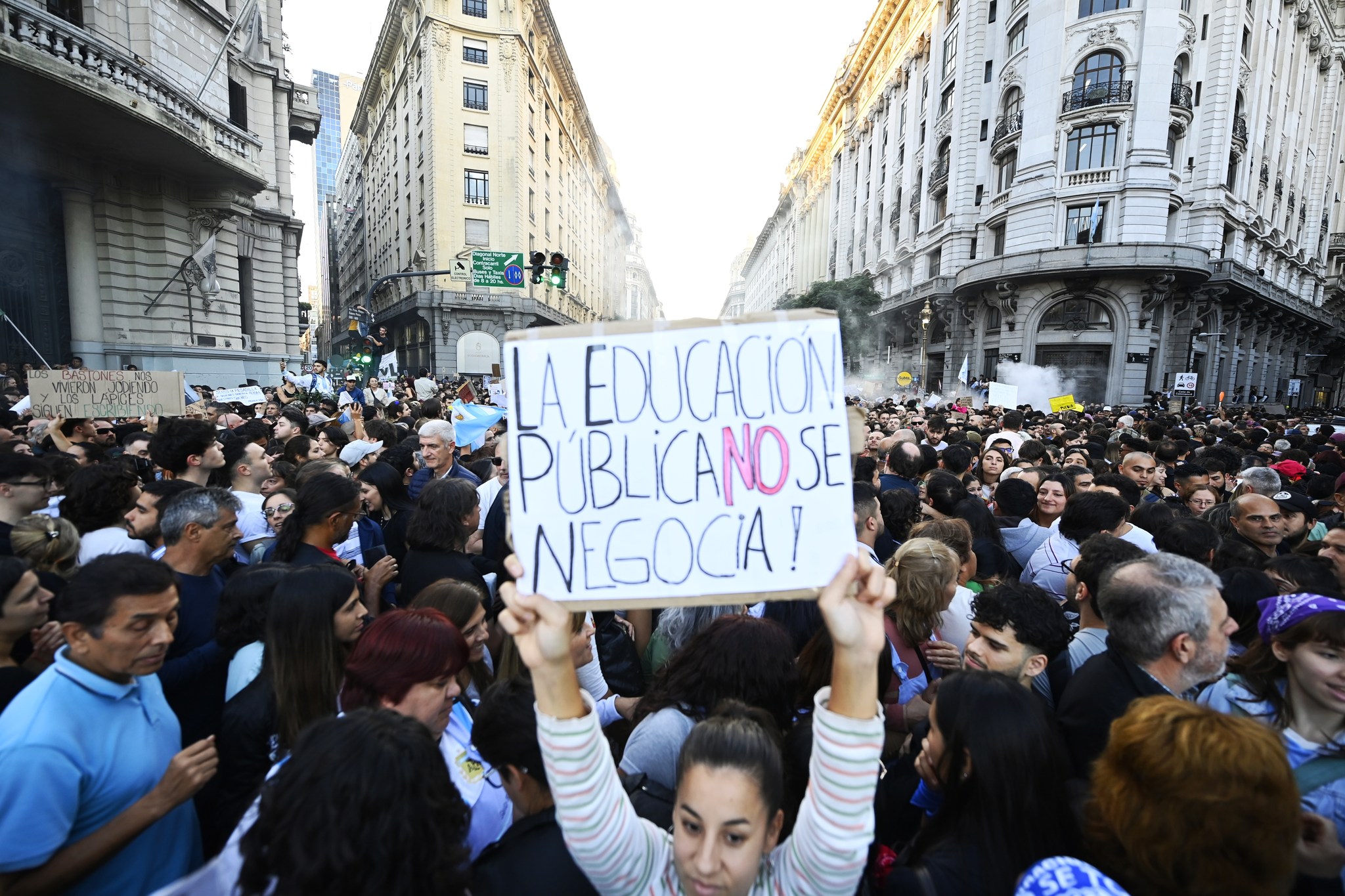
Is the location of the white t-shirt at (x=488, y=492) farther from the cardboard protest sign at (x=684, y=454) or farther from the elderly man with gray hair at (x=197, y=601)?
the cardboard protest sign at (x=684, y=454)

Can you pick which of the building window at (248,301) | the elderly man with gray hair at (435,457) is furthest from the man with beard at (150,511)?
the building window at (248,301)

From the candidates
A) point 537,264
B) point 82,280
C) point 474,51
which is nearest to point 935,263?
point 474,51

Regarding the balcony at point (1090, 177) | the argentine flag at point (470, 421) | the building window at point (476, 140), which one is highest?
the building window at point (476, 140)

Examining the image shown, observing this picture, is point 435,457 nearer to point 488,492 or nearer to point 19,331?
point 488,492

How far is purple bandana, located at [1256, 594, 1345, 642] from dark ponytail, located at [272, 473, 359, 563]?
428 centimetres

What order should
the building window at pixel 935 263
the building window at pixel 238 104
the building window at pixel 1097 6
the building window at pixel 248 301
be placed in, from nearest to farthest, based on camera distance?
the building window at pixel 238 104, the building window at pixel 248 301, the building window at pixel 1097 6, the building window at pixel 935 263

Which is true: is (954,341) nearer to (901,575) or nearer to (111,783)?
(901,575)

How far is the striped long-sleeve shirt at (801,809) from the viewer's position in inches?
55.7

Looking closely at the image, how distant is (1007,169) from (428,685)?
133ft

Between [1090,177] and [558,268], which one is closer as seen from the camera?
[558,268]

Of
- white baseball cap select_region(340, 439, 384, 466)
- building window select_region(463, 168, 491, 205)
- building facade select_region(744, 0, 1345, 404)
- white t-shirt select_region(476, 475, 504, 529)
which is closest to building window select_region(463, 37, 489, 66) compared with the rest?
building window select_region(463, 168, 491, 205)

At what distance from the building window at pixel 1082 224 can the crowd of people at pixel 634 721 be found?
3347cm

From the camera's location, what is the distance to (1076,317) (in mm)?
31672

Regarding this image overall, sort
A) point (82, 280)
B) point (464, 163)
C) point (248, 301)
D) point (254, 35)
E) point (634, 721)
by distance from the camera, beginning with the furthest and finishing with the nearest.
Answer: point (464, 163), point (248, 301), point (254, 35), point (82, 280), point (634, 721)
